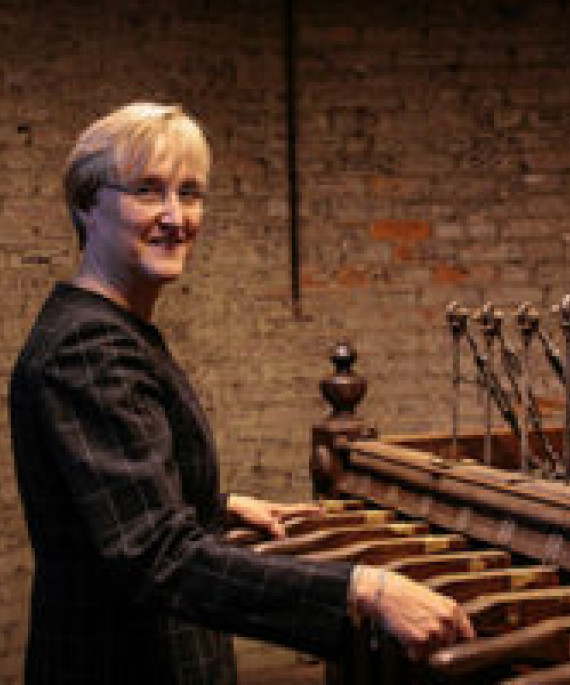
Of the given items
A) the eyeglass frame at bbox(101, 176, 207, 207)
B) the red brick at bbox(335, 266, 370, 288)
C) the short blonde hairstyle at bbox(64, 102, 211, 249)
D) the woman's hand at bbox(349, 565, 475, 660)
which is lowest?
the woman's hand at bbox(349, 565, 475, 660)

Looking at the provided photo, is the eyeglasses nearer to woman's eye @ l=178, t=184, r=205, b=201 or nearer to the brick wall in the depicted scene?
woman's eye @ l=178, t=184, r=205, b=201

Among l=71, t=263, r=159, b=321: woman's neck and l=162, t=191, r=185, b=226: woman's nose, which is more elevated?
l=162, t=191, r=185, b=226: woman's nose

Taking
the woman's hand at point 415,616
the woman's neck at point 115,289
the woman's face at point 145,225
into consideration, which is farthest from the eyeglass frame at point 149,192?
the woman's hand at point 415,616

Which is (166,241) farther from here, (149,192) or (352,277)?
(352,277)

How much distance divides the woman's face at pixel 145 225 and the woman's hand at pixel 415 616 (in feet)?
1.92

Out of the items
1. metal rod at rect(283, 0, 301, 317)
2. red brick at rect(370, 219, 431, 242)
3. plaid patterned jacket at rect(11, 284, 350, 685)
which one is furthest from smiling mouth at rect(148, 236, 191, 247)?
red brick at rect(370, 219, 431, 242)

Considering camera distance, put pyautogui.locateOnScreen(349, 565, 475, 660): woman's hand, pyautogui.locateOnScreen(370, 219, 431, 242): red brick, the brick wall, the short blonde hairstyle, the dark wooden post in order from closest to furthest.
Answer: pyautogui.locateOnScreen(349, 565, 475, 660): woman's hand → the short blonde hairstyle → the dark wooden post → the brick wall → pyautogui.locateOnScreen(370, 219, 431, 242): red brick

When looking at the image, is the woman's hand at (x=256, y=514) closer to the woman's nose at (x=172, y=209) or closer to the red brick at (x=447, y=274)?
the woman's nose at (x=172, y=209)

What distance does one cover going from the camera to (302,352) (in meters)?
5.87

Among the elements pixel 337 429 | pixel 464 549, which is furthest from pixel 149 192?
pixel 337 429

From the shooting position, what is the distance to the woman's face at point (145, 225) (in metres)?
1.83

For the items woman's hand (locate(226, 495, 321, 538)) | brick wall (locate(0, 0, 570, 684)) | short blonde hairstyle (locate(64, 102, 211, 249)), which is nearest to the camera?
short blonde hairstyle (locate(64, 102, 211, 249))

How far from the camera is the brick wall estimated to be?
559 cm

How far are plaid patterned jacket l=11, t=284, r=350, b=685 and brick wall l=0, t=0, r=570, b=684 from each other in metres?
3.84
